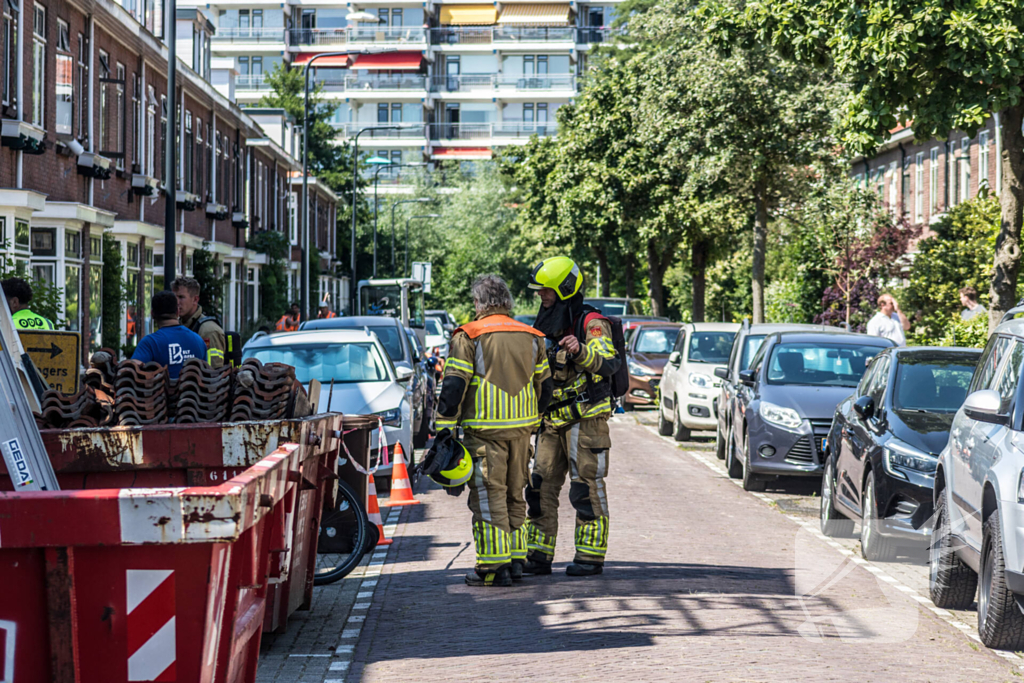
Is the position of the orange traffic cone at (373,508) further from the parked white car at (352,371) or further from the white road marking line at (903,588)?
the white road marking line at (903,588)

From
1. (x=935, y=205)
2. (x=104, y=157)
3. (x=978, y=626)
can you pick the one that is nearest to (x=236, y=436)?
(x=978, y=626)

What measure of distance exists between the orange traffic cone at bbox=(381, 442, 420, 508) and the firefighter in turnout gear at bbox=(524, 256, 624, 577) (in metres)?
3.86

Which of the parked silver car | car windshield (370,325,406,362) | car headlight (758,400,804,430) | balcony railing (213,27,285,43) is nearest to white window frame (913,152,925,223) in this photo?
car windshield (370,325,406,362)

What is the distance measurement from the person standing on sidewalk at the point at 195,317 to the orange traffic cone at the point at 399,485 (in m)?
2.53

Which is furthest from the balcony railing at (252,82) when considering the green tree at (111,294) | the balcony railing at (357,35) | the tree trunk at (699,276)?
the green tree at (111,294)

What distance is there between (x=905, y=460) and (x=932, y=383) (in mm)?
1451

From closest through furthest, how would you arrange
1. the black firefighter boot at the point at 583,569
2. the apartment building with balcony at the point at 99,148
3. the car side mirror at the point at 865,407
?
the black firefighter boot at the point at 583,569 → the car side mirror at the point at 865,407 → the apartment building with balcony at the point at 99,148

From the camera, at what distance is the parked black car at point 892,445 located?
9438 millimetres

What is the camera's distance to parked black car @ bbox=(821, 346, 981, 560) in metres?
9.44

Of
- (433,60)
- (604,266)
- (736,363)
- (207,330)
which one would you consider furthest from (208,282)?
(433,60)

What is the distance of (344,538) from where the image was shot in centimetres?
869

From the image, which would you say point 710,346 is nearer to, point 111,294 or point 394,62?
point 111,294

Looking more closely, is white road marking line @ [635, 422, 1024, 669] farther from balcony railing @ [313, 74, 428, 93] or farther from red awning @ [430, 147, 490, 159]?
balcony railing @ [313, 74, 428, 93]

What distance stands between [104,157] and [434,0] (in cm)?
7088
